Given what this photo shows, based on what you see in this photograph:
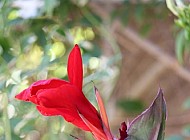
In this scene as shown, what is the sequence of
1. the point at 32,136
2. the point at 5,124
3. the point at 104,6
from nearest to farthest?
1. the point at 5,124
2. the point at 32,136
3. the point at 104,6

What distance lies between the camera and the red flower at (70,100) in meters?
0.39

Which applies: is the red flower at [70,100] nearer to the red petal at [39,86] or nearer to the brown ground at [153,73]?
the red petal at [39,86]

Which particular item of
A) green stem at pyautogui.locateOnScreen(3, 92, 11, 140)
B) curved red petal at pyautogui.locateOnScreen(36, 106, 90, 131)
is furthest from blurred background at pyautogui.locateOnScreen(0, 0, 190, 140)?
curved red petal at pyautogui.locateOnScreen(36, 106, 90, 131)

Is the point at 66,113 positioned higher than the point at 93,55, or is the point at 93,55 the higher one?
the point at 93,55

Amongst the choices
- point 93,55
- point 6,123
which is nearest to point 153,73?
point 93,55

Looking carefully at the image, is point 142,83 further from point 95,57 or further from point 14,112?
point 14,112

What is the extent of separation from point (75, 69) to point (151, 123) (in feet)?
0.23

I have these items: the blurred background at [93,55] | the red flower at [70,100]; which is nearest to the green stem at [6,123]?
the blurred background at [93,55]

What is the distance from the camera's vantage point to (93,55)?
91 cm

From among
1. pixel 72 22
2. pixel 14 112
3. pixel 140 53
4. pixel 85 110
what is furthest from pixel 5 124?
pixel 140 53

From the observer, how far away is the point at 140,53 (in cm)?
173

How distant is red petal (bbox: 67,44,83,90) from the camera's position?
41 centimetres

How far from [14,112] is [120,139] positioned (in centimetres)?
29

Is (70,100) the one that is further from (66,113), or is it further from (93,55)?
(93,55)
